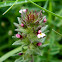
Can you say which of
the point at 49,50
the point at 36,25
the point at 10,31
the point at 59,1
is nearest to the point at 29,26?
the point at 36,25

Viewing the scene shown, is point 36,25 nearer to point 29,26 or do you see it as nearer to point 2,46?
point 29,26

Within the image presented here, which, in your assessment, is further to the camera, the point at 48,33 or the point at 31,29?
the point at 48,33

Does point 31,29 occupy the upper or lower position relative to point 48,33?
upper

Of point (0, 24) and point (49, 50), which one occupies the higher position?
point (0, 24)

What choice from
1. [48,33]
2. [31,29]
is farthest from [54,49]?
[31,29]

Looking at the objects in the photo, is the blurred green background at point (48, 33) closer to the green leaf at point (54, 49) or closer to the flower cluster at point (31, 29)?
the green leaf at point (54, 49)

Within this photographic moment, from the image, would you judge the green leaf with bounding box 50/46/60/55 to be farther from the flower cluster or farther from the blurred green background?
the flower cluster

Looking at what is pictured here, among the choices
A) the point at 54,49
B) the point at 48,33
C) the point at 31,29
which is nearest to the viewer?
the point at 31,29

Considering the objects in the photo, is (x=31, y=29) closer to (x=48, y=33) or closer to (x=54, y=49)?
(x=54, y=49)

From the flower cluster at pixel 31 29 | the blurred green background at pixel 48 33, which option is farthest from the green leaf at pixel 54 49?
the flower cluster at pixel 31 29
